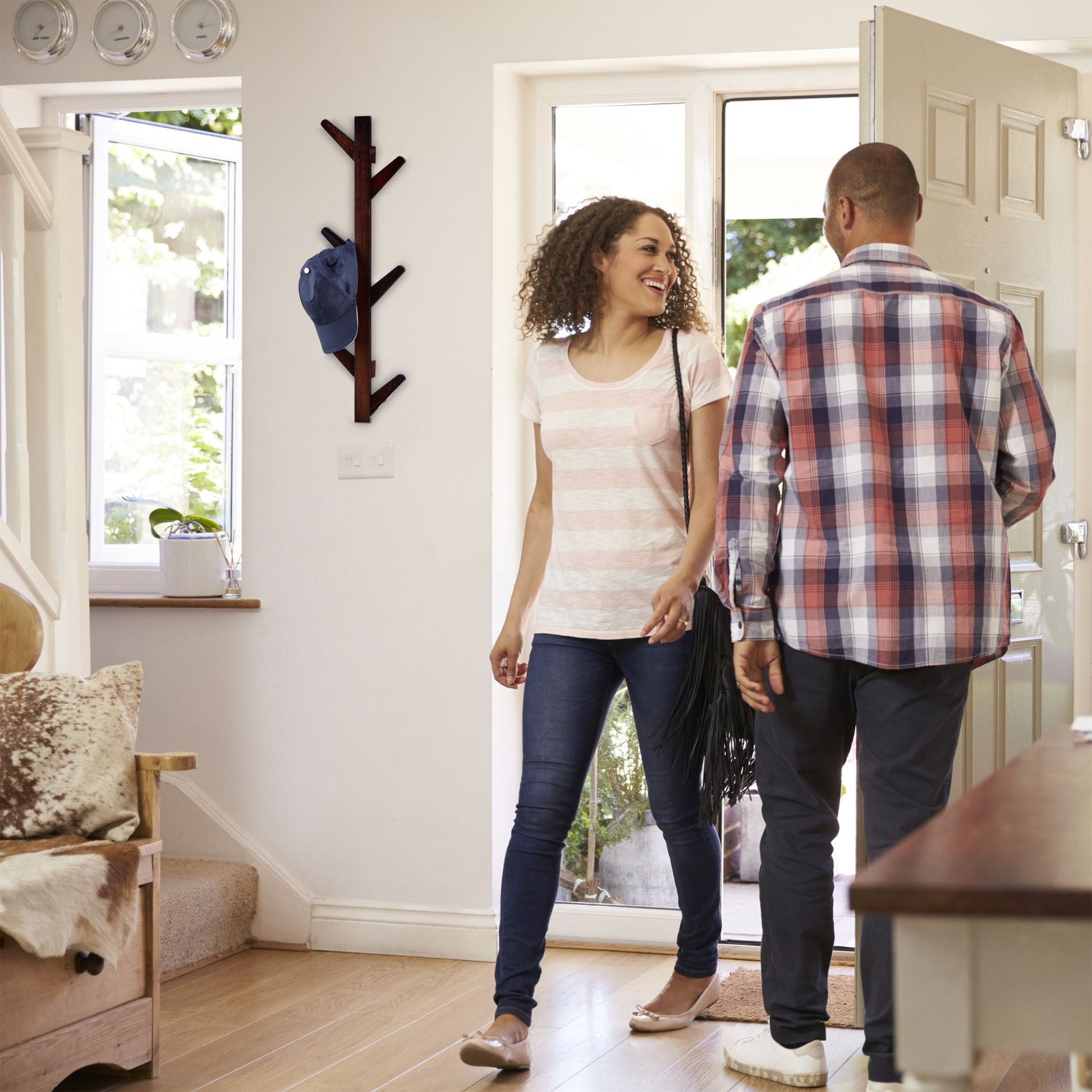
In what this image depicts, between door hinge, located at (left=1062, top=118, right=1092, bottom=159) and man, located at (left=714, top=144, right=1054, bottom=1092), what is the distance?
1080mm

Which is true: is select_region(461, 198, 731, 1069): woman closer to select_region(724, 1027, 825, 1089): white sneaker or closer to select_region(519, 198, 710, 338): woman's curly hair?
select_region(519, 198, 710, 338): woman's curly hair

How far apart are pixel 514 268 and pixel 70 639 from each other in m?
1.34

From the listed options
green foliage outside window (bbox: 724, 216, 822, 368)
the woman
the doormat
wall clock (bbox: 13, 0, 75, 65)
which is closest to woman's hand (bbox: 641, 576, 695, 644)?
the woman

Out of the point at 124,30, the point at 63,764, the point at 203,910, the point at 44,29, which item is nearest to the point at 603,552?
the point at 63,764

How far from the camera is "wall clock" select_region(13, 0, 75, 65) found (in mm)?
3457

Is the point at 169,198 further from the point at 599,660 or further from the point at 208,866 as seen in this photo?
the point at 599,660

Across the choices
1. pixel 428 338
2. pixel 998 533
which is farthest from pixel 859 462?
pixel 428 338

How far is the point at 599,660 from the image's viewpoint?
239 centimetres

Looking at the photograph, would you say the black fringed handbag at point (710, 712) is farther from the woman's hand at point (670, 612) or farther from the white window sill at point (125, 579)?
the white window sill at point (125, 579)

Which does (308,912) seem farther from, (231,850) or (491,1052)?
(491,1052)

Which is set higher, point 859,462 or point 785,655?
point 859,462

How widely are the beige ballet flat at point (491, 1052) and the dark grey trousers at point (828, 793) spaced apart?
16.8 inches

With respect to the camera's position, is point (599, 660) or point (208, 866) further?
point (208, 866)

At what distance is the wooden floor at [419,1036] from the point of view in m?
2.31
